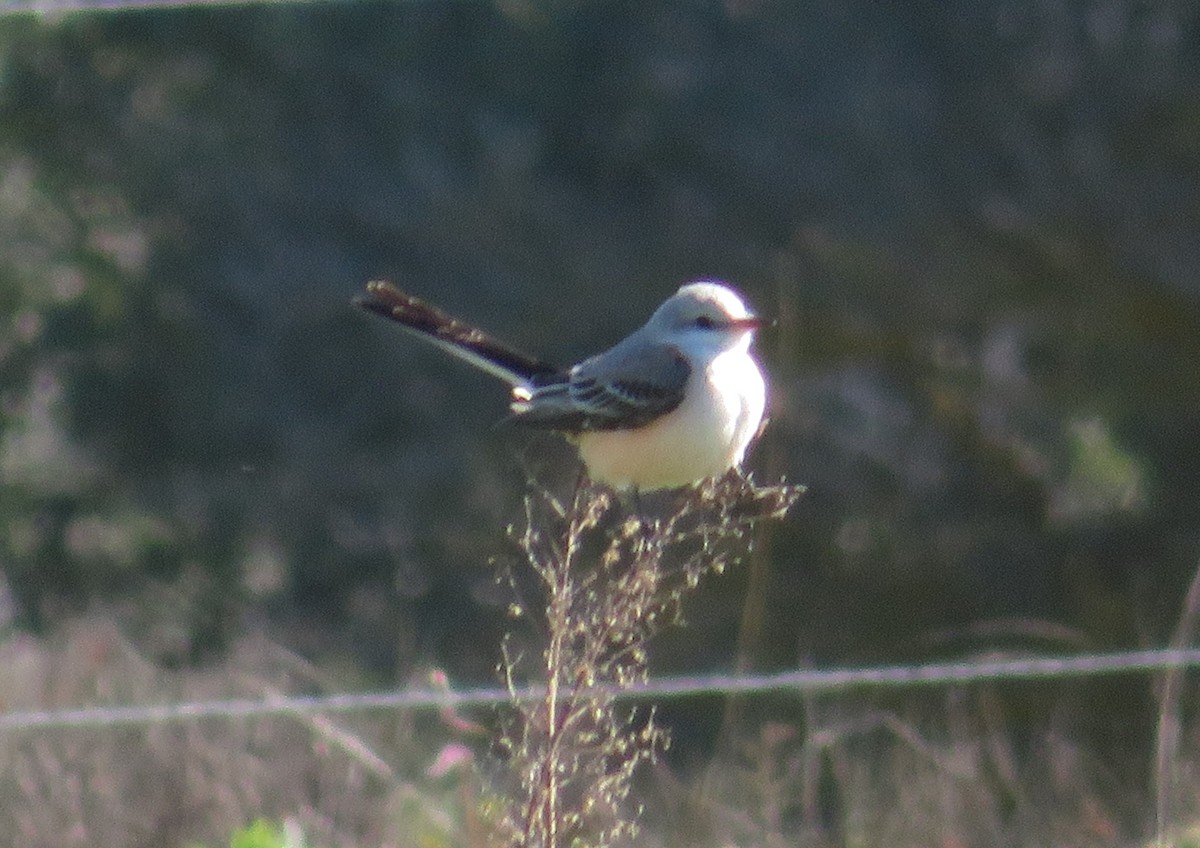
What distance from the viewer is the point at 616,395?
374cm

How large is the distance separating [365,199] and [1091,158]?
8.84ft

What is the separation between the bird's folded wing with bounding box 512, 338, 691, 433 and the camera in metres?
3.67

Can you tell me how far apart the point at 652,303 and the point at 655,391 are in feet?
14.6

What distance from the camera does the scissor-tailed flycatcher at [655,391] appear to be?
138 inches

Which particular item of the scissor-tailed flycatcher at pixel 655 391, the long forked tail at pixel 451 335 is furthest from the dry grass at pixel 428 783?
the long forked tail at pixel 451 335

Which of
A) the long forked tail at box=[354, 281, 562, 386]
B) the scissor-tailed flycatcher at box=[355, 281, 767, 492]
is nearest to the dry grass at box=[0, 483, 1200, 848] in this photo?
the scissor-tailed flycatcher at box=[355, 281, 767, 492]

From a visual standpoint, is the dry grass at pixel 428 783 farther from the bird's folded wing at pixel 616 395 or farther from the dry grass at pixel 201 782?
the bird's folded wing at pixel 616 395

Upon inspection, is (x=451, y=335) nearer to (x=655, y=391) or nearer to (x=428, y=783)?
(x=655, y=391)

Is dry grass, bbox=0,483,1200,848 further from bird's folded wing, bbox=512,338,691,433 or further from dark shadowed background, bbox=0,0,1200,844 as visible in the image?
dark shadowed background, bbox=0,0,1200,844

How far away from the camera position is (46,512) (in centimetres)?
807

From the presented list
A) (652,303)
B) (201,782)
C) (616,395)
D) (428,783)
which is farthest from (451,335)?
(652,303)

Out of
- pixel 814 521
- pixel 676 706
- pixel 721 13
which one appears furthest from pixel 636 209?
pixel 676 706

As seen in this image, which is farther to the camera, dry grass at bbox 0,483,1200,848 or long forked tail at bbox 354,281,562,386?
dry grass at bbox 0,483,1200,848

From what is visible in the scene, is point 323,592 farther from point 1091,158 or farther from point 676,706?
point 1091,158
